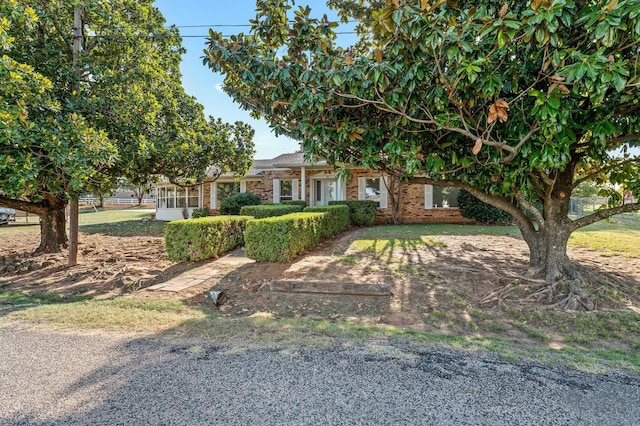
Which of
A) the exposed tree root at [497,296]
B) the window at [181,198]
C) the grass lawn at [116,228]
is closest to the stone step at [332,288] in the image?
the exposed tree root at [497,296]

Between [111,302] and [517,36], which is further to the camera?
[111,302]

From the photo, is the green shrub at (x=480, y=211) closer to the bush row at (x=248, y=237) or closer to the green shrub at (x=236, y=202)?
the bush row at (x=248, y=237)

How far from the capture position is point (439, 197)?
16.4m

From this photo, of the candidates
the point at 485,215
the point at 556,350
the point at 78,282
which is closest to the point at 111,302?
the point at 78,282

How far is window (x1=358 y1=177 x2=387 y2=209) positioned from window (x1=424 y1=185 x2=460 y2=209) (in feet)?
6.75

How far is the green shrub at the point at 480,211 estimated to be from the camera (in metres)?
14.7

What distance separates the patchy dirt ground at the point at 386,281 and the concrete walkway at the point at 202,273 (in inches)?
8.3

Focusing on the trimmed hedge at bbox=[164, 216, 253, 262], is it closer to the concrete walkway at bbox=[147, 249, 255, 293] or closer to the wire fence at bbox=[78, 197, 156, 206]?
the concrete walkway at bbox=[147, 249, 255, 293]

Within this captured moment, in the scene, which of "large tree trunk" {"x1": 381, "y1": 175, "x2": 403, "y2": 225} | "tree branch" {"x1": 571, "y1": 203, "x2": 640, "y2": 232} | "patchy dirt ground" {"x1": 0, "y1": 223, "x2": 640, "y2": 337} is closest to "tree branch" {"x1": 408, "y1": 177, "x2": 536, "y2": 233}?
"tree branch" {"x1": 571, "y1": 203, "x2": 640, "y2": 232}

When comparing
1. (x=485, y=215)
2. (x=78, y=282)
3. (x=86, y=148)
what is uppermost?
(x=86, y=148)

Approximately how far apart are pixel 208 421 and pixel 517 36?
4.50 metres

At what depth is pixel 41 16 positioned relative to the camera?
22.9ft

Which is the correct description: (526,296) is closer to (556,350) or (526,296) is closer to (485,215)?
(556,350)

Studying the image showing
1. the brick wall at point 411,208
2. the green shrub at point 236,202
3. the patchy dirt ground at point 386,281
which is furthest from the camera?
the green shrub at point 236,202
